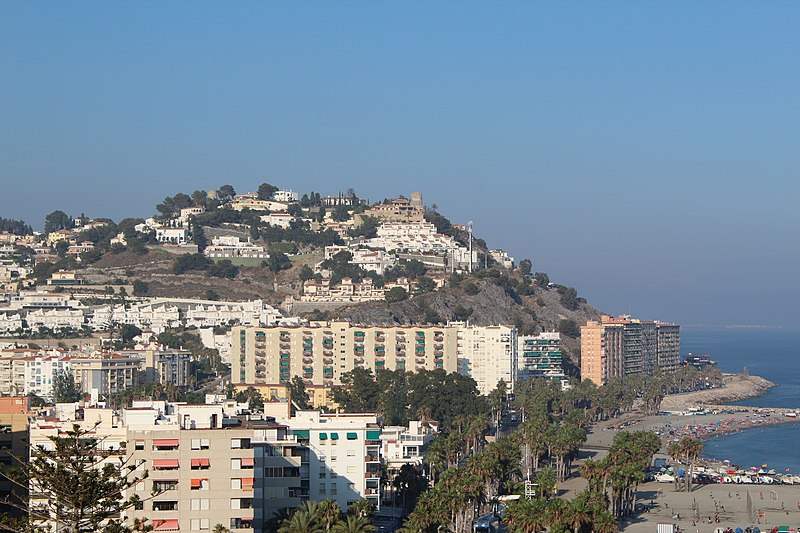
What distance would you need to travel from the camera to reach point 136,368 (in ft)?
447

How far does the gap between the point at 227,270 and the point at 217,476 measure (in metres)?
146

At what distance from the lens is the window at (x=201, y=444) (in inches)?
1994

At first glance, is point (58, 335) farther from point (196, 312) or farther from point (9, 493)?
point (9, 493)

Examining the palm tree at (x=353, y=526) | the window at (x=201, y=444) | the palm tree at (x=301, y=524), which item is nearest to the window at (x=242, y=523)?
the window at (x=201, y=444)

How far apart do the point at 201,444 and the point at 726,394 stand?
5222 inches

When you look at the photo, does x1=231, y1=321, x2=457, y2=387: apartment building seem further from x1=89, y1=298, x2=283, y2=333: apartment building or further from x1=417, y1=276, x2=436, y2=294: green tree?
x1=417, y1=276, x2=436, y2=294: green tree

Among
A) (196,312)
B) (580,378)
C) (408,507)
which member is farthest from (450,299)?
(408,507)

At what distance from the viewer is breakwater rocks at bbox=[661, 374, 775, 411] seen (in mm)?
164000

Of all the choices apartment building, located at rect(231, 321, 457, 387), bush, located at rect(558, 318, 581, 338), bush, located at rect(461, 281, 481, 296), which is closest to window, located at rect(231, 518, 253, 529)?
apartment building, located at rect(231, 321, 457, 387)

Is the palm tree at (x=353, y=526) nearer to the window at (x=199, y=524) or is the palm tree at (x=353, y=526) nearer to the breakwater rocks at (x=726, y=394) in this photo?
the window at (x=199, y=524)

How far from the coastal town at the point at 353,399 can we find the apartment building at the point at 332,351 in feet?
0.58

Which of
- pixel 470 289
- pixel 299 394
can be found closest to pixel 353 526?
pixel 299 394

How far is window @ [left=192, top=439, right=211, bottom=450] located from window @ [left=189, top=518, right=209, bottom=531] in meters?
2.24

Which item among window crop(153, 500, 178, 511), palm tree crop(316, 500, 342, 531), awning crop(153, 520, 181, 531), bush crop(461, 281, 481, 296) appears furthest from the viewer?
bush crop(461, 281, 481, 296)
